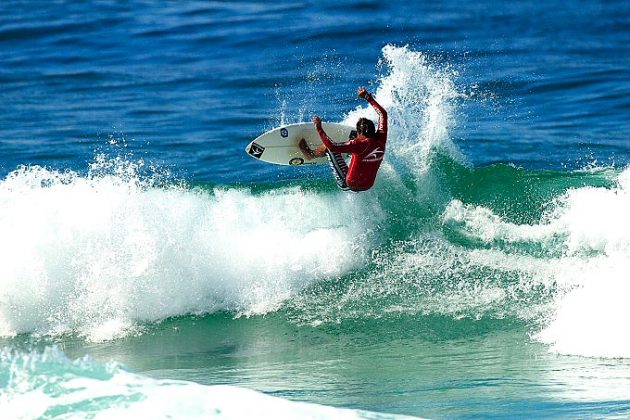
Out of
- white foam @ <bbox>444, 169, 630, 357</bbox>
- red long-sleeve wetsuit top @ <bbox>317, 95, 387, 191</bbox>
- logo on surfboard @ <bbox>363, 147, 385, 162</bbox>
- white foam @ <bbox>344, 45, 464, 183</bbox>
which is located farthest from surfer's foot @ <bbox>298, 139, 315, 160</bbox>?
white foam @ <bbox>444, 169, 630, 357</bbox>

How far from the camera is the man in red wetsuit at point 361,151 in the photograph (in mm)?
11672

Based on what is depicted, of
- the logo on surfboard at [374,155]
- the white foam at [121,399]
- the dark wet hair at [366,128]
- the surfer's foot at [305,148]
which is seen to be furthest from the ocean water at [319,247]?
the dark wet hair at [366,128]

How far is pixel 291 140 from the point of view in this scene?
12.9 metres

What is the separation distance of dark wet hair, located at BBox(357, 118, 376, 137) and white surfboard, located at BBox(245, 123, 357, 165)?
1.18 metres

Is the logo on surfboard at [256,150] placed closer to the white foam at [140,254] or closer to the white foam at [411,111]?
the white foam at [140,254]

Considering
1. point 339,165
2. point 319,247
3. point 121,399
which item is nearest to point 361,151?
point 339,165

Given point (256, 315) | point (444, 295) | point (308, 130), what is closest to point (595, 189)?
point (444, 295)

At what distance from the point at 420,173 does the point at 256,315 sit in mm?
3590

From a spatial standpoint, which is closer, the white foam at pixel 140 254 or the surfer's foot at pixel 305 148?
the white foam at pixel 140 254

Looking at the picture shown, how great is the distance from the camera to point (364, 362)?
33.7 feet

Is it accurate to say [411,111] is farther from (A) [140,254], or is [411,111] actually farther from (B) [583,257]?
(A) [140,254]

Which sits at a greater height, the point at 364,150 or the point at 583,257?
the point at 364,150

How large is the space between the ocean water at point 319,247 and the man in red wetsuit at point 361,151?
1327 millimetres

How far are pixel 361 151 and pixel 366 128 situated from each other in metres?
0.29
